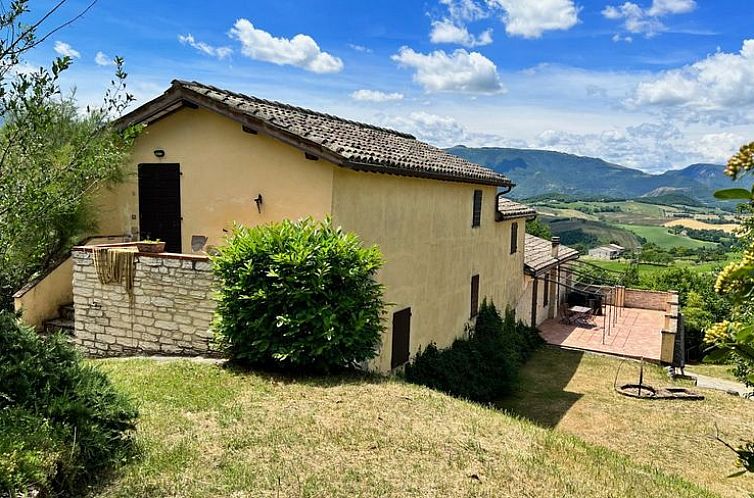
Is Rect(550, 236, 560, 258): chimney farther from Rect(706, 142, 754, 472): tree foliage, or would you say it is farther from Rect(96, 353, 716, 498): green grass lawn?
Rect(706, 142, 754, 472): tree foliage

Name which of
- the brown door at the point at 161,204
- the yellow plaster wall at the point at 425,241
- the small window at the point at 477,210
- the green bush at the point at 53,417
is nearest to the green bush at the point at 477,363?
the yellow plaster wall at the point at 425,241

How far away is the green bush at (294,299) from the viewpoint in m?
8.27

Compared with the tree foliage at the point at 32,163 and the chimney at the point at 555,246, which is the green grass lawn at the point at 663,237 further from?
the tree foliage at the point at 32,163

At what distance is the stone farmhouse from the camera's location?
9.74m

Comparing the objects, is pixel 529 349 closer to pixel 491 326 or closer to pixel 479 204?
pixel 491 326

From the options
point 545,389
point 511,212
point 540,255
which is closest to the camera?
point 545,389

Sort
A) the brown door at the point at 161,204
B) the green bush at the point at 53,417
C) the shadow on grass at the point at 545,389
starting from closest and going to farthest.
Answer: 1. the green bush at the point at 53,417
2. the brown door at the point at 161,204
3. the shadow on grass at the point at 545,389

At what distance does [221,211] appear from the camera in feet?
35.9

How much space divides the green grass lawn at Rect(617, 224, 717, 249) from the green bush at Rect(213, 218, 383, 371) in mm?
88283

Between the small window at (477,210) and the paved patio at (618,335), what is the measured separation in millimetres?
7578

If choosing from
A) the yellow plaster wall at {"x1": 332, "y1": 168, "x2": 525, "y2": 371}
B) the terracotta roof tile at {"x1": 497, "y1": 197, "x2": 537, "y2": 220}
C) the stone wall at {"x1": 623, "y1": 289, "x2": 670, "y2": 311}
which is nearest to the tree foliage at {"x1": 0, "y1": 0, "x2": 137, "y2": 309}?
the yellow plaster wall at {"x1": 332, "y1": 168, "x2": 525, "y2": 371}

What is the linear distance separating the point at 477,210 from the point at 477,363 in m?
4.70

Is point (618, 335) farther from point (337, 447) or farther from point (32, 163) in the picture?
point (32, 163)

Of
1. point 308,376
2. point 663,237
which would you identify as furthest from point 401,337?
point 663,237
